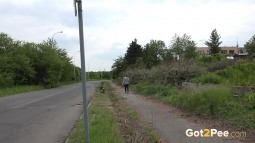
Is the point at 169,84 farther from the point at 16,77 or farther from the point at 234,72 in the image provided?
the point at 16,77

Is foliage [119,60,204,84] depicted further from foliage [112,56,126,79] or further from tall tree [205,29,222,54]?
tall tree [205,29,222,54]

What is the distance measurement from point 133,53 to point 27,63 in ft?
91.4

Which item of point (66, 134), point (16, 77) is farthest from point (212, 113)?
point (16, 77)

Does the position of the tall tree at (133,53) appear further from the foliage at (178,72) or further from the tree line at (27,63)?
the foliage at (178,72)

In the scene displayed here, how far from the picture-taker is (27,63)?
56.6 metres

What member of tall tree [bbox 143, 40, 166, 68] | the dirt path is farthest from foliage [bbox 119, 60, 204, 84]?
tall tree [bbox 143, 40, 166, 68]

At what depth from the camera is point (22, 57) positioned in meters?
55.4

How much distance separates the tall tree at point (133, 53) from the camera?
78.2m

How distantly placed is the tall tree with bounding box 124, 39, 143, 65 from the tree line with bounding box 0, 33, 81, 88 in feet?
51.6

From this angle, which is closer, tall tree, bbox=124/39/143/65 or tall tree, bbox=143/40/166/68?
tall tree, bbox=143/40/166/68

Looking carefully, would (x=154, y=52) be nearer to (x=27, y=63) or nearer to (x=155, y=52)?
(x=155, y=52)

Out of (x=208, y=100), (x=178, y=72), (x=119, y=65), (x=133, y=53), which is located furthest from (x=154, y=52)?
(x=208, y=100)

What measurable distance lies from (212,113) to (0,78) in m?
38.3

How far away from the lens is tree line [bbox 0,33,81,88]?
50.8 m
